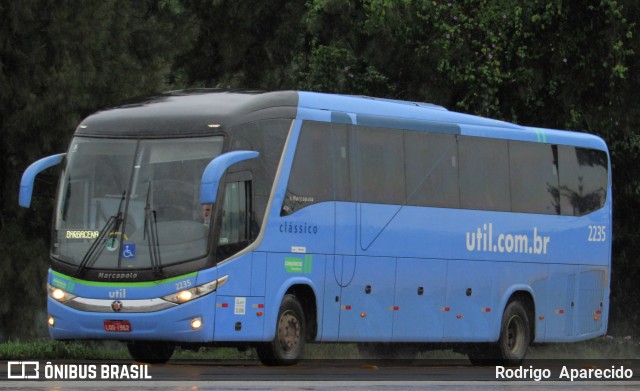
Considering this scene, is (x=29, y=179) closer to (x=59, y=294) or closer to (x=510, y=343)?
(x=59, y=294)

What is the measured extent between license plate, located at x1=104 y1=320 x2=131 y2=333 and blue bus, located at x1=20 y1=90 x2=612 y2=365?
0.08 feet

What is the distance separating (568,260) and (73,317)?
947cm

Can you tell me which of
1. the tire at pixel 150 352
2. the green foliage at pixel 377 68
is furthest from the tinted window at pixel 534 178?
the tire at pixel 150 352

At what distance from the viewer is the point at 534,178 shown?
26047 millimetres

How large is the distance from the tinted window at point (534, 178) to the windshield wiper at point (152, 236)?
732 centimetres

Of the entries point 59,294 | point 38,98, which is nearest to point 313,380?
point 59,294

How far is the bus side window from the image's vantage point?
20.0 m

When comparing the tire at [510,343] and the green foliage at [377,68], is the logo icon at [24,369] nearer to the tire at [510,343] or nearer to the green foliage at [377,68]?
the tire at [510,343]

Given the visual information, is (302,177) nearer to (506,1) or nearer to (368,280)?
(368,280)

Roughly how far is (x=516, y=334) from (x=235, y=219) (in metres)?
7.10

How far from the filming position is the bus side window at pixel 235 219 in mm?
20031

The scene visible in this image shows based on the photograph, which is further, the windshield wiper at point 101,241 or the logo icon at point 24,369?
the windshield wiper at point 101,241

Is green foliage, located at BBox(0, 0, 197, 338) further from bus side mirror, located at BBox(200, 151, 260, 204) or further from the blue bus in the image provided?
bus side mirror, located at BBox(200, 151, 260, 204)

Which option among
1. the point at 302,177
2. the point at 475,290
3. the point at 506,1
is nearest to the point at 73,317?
the point at 302,177
